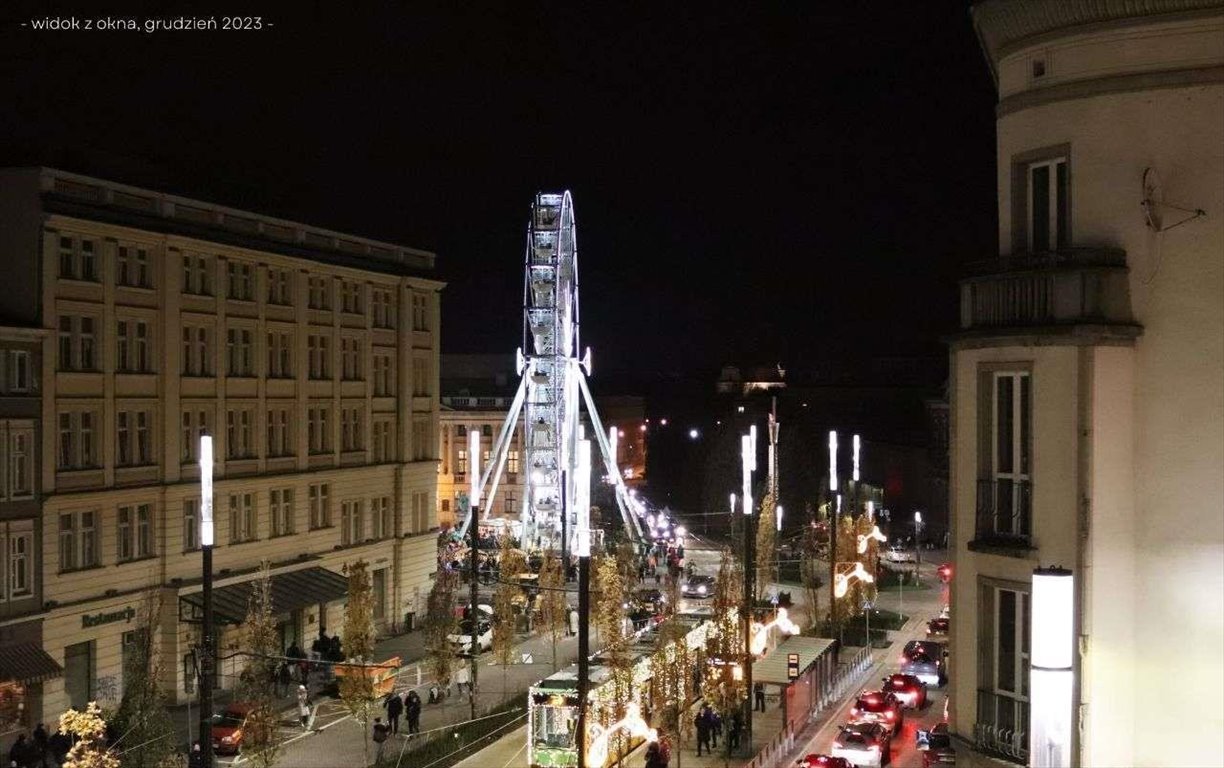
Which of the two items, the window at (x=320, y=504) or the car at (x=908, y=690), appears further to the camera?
the window at (x=320, y=504)

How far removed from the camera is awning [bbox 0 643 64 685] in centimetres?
3528

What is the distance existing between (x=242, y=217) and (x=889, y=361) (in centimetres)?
11608

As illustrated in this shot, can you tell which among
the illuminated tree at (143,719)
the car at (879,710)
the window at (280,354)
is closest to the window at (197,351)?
the window at (280,354)

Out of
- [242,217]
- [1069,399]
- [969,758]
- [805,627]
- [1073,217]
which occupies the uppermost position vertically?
[242,217]

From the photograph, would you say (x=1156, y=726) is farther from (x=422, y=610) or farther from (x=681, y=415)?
(x=681, y=415)

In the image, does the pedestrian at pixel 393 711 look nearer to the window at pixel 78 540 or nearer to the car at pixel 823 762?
the window at pixel 78 540

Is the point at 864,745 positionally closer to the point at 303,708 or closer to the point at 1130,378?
the point at 303,708

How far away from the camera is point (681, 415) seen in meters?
157

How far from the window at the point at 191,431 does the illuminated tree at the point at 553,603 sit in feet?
39.8

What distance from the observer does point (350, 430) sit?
5572 cm

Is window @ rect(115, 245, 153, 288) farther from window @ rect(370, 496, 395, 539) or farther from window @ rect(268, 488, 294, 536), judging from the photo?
window @ rect(370, 496, 395, 539)

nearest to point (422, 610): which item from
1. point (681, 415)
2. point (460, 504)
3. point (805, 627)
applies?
point (805, 627)

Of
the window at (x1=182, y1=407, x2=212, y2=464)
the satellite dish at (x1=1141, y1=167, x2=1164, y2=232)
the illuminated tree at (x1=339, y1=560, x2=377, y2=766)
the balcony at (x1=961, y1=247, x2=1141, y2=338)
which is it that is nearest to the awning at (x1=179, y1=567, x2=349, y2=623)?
the illuminated tree at (x1=339, y1=560, x2=377, y2=766)

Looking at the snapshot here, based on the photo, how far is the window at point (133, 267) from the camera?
4212 centimetres
